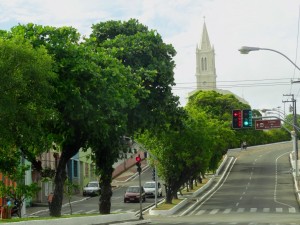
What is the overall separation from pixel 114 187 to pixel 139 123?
4081 cm

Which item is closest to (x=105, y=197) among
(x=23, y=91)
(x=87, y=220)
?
(x=87, y=220)

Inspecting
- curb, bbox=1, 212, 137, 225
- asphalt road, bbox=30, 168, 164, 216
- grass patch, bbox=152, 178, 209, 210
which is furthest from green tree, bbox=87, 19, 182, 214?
asphalt road, bbox=30, 168, 164, 216

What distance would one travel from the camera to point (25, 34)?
1062 inches

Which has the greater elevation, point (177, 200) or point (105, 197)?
point (105, 197)

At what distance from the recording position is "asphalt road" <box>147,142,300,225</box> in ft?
128

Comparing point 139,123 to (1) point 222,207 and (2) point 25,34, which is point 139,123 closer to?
(2) point 25,34

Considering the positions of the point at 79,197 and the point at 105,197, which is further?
the point at 79,197

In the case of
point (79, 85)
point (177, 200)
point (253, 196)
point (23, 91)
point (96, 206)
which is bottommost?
point (253, 196)

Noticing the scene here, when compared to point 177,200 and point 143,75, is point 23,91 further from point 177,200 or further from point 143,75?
point 177,200

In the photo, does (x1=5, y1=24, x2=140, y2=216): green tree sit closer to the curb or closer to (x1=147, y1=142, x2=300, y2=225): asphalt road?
the curb

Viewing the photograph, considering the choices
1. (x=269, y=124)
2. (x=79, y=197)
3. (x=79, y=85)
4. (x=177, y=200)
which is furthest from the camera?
(x=79, y=197)

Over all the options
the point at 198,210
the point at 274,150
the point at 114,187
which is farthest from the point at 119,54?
the point at 274,150

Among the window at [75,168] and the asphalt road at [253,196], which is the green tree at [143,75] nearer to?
the asphalt road at [253,196]

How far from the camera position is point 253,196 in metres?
61.4
